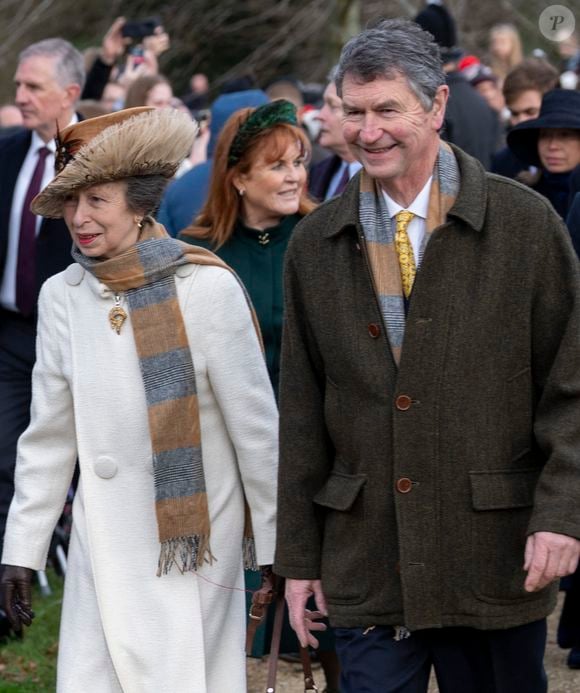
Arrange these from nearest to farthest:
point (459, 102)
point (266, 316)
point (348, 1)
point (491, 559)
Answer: point (491, 559) → point (266, 316) → point (459, 102) → point (348, 1)

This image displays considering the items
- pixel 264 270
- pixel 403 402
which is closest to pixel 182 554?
pixel 403 402

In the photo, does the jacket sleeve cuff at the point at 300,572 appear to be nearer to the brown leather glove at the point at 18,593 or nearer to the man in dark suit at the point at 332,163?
the brown leather glove at the point at 18,593

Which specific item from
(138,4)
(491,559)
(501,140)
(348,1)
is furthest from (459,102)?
(138,4)

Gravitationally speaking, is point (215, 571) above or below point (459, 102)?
below

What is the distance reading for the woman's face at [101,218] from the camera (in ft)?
15.3

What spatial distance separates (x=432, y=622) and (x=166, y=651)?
1.06 metres

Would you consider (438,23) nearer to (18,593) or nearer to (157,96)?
(157,96)

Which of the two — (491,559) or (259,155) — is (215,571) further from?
(259,155)

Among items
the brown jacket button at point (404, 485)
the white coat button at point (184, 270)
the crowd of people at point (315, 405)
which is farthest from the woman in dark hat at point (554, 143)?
the brown jacket button at point (404, 485)

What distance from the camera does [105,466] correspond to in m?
4.58

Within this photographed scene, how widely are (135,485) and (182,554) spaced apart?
0.25 meters

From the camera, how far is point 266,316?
20.2 feet

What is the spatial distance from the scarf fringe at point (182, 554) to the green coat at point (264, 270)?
1638mm

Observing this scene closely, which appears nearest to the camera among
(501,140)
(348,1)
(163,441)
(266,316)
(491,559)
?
(491,559)
